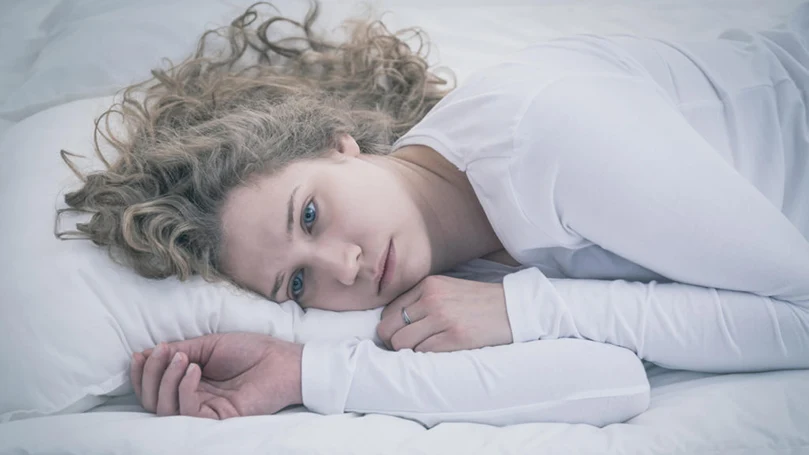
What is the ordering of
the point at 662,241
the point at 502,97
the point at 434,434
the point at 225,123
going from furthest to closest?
1. the point at 225,123
2. the point at 502,97
3. the point at 662,241
4. the point at 434,434

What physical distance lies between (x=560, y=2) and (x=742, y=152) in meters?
0.83

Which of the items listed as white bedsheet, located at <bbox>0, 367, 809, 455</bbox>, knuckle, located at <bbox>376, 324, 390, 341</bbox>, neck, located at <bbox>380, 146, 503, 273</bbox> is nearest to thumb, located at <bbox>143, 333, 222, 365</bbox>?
white bedsheet, located at <bbox>0, 367, 809, 455</bbox>

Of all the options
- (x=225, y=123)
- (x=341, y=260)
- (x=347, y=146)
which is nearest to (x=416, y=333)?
(x=341, y=260)

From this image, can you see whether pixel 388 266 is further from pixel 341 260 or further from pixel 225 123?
pixel 225 123

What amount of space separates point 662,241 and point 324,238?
18.7 inches

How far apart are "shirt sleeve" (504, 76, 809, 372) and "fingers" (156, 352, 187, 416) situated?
455mm

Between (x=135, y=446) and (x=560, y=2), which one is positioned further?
(x=560, y=2)

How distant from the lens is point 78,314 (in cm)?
109

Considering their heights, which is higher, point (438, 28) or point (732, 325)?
point (438, 28)

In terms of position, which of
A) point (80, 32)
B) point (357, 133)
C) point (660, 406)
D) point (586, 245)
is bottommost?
point (660, 406)

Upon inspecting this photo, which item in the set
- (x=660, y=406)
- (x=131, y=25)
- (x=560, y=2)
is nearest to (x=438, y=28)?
(x=560, y=2)

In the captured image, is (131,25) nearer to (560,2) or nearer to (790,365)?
(560,2)

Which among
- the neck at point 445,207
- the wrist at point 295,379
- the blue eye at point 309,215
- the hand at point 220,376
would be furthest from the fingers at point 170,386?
the neck at point 445,207

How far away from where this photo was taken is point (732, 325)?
1113 mm
